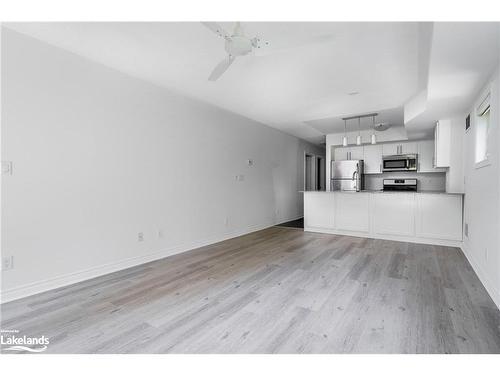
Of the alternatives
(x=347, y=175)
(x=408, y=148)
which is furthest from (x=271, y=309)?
(x=408, y=148)

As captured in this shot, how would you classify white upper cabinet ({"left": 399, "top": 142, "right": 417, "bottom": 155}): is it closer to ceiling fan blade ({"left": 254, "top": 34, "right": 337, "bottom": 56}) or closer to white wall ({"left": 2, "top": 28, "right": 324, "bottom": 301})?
white wall ({"left": 2, "top": 28, "right": 324, "bottom": 301})

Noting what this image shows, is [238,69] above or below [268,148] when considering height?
above

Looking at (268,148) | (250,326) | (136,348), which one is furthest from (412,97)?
(136,348)

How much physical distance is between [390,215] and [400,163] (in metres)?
1.83

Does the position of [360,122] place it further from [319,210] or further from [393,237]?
[393,237]

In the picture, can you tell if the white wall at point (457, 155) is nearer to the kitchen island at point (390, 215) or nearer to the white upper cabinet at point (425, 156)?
the kitchen island at point (390, 215)

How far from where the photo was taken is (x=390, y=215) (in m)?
4.79

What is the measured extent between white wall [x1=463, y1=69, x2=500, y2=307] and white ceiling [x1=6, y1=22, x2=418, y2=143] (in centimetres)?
89

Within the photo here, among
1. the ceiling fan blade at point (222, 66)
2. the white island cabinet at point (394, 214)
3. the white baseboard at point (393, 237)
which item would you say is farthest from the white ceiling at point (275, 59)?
the white baseboard at point (393, 237)

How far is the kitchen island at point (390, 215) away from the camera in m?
4.30

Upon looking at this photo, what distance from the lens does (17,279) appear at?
7.89 feet
